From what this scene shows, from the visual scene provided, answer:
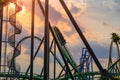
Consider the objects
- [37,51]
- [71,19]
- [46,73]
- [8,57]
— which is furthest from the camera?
[8,57]

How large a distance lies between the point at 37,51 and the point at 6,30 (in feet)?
21.6

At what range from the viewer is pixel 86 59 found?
151 feet

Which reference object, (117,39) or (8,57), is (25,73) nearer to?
(8,57)

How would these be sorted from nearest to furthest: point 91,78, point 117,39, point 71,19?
point 71,19 < point 91,78 < point 117,39

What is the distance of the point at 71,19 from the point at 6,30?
21081 millimetres

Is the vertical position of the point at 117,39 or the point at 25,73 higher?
the point at 117,39

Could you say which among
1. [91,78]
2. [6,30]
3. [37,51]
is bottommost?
[91,78]

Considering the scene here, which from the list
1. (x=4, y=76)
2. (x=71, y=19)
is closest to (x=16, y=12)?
(x=4, y=76)

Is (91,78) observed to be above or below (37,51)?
below

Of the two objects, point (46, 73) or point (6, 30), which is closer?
point (46, 73)

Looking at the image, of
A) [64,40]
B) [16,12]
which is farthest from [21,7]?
[64,40]

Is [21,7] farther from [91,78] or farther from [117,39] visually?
[117,39]

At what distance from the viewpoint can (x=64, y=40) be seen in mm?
33688

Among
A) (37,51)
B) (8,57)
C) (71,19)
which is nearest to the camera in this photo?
(71,19)
